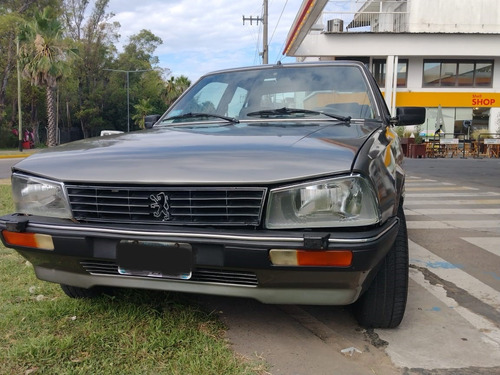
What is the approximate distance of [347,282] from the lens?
2012 millimetres

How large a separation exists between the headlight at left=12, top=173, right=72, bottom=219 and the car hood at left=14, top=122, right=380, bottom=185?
47 mm

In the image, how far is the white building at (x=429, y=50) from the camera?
22.7 metres

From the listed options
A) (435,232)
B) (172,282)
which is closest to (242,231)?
(172,282)

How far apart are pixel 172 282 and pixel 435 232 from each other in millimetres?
3872

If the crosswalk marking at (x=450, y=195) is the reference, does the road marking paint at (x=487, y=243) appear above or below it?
above

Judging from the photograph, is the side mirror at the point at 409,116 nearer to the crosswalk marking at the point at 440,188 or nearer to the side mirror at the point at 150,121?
the side mirror at the point at 150,121

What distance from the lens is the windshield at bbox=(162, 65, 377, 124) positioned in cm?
318

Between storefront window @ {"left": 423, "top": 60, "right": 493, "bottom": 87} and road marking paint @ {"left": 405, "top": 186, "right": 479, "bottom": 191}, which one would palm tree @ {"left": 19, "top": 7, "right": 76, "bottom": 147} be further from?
road marking paint @ {"left": 405, "top": 186, "right": 479, "bottom": 191}

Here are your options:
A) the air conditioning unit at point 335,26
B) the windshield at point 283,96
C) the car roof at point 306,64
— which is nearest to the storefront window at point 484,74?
the air conditioning unit at point 335,26

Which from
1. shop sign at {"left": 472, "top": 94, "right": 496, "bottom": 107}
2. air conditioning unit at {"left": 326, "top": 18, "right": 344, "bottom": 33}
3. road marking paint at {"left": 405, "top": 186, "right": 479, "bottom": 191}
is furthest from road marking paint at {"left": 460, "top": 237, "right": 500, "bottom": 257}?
shop sign at {"left": 472, "top": 94, "right": 496, "bottom": 107}

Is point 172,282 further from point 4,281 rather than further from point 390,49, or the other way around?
point 390,49

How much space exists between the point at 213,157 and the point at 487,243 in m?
3.67

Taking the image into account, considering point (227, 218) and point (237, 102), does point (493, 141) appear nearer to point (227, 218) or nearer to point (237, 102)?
point (237, 102)

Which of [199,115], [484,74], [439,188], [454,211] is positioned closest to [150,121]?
[199,115]
